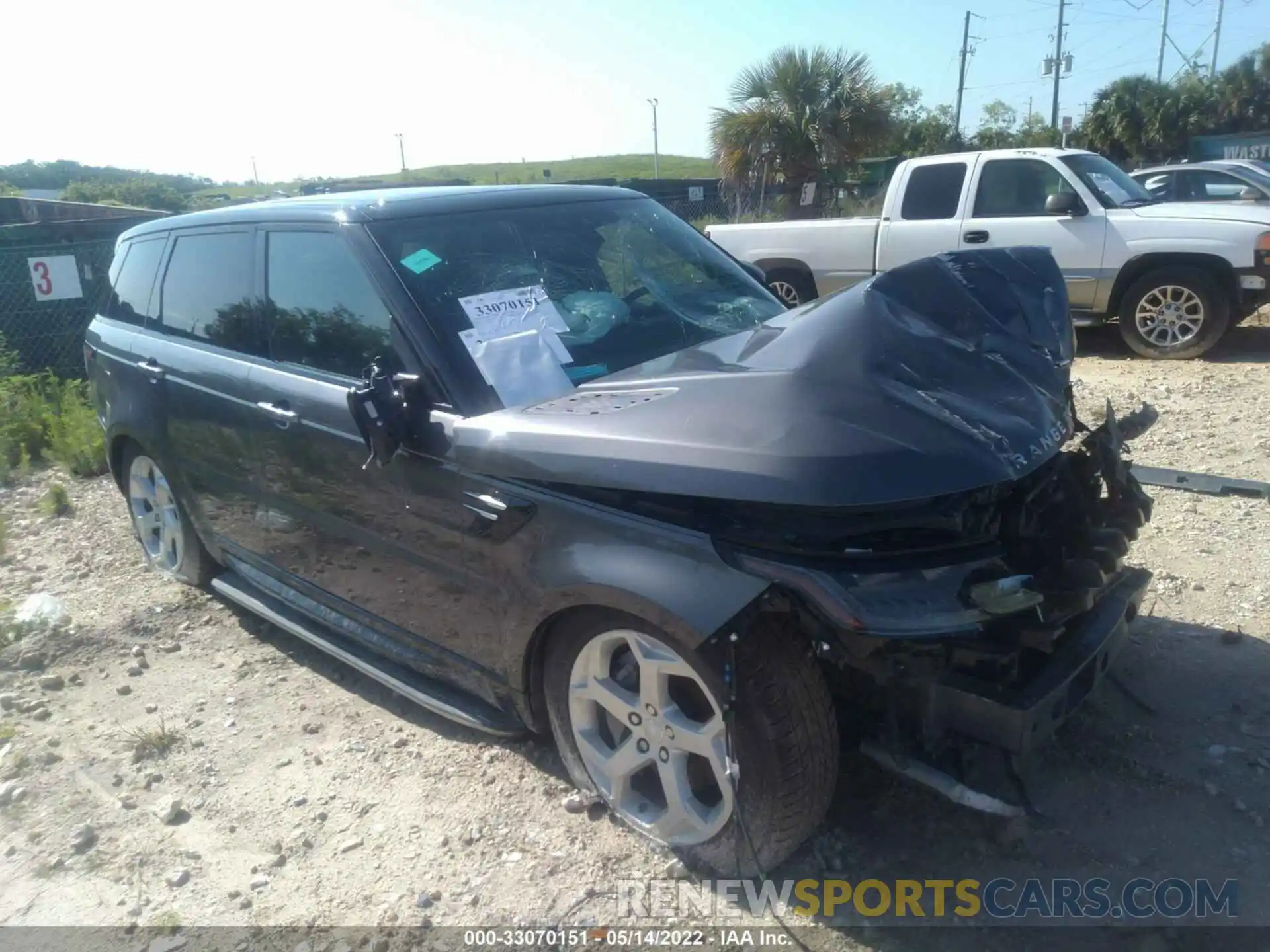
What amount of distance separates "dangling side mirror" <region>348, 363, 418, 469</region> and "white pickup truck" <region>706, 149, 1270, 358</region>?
5.55 m

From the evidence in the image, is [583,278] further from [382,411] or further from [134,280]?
[134,280]

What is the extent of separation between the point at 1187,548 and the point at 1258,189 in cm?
926

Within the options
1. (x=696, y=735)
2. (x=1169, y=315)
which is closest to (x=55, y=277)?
(x=696, y=735)

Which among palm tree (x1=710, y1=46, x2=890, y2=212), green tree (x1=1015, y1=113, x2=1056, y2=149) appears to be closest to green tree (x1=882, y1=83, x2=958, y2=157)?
green tree (x1=1015, y1=113, x2=1056, y2=149)

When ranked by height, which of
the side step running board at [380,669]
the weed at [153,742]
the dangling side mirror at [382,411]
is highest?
the dangling side mirror at [382,411]

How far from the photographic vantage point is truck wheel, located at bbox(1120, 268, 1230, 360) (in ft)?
27.7

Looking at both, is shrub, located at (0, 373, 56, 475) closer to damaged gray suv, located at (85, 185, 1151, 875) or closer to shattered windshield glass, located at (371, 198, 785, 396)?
damaged gray suv, located at (85, 185, 1151, 875)

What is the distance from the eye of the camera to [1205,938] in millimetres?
2422

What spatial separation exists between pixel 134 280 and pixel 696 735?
3.95 meters

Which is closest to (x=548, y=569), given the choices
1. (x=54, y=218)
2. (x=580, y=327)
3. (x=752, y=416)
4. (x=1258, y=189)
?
(x=752, y=416)

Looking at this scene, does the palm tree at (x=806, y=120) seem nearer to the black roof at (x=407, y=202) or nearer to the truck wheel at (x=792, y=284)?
the truck wheel at (x=792, y=284)

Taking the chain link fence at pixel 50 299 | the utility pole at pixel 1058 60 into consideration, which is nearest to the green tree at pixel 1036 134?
the utility pole at pixel 1058 60

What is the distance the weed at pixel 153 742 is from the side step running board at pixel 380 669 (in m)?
0.57

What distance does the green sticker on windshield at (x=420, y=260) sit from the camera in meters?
3.25
